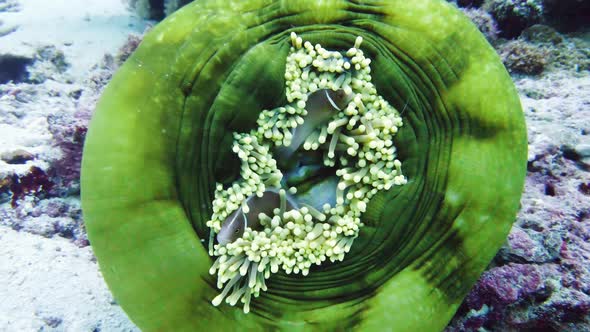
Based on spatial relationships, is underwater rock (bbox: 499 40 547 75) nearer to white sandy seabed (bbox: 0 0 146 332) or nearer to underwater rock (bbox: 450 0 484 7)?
underwater rock (bbox: 450 0 484 7)

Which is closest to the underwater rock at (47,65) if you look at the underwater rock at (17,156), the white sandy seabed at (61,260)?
the white sandy seabed at (61,260)

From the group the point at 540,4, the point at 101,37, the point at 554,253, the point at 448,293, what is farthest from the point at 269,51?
the point at 101,37

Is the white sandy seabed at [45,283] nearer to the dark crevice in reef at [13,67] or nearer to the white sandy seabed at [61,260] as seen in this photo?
the white sandy seabed at [61,260]

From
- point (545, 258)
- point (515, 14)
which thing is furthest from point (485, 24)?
point (545, 258)

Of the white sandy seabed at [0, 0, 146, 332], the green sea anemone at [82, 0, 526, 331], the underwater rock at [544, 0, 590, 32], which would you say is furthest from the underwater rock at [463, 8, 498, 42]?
the white sandy seabed at [0, 0, 146, 332]

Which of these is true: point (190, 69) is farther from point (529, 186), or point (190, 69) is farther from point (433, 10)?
point (529, 186)

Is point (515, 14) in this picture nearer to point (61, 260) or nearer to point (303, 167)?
point (303, 167)
